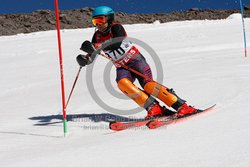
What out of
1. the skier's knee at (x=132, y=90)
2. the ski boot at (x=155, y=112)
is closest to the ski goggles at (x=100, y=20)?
the skier's knee at (x=132, y=90)

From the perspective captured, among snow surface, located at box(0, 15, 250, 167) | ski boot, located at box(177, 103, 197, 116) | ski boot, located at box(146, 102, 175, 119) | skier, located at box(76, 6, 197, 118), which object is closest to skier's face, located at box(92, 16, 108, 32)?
skier, located at box(76, 6, 197, 118)

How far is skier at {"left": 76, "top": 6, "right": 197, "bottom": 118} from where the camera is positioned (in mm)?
5977

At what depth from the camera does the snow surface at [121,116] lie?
157 inches

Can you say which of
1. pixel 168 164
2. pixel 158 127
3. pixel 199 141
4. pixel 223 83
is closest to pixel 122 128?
pixel 158 127

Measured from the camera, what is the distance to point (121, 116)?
712 cm

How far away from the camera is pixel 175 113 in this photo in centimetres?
602

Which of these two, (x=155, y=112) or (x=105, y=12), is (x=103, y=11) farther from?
(x=155, y=112)

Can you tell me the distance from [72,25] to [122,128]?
43657mm

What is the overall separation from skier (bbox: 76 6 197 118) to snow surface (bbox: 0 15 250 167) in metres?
0.60

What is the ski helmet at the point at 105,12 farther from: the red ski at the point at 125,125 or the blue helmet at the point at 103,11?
the red ski at the point at 125,125

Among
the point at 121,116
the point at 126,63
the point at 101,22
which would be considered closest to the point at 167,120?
the point at 126,63

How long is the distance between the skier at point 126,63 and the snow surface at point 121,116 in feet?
1.96

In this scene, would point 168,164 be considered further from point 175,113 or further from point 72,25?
point 72,25

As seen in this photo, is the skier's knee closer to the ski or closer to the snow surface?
the ski
